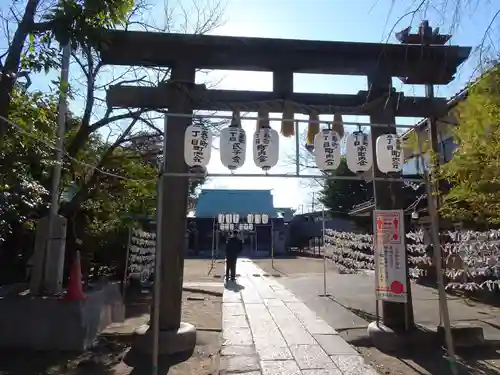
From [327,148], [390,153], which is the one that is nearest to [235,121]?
[327,148]

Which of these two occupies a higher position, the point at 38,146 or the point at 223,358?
the point at 38,146

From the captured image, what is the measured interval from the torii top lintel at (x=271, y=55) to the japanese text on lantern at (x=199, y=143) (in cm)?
159

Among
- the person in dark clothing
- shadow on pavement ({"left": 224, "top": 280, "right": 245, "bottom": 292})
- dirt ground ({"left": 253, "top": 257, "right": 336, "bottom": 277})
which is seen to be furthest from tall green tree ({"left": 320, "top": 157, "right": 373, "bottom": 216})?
shadow on pavement ({"left": 224, "top": 280, "right": 245, "bottom": 292})

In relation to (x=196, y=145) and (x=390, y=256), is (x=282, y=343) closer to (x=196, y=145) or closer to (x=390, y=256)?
(x=390, y=256)

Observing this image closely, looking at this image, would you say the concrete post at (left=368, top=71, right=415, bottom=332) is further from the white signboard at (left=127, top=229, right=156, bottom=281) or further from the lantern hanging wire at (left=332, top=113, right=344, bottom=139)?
the white signboard at (left=127, top=229, right=156, bottom=281)

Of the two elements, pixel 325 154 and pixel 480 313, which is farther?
pixel 480 313

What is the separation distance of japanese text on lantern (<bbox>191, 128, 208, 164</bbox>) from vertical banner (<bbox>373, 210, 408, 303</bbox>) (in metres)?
3.14

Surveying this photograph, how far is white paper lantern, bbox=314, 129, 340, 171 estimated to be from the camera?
704 centimetres

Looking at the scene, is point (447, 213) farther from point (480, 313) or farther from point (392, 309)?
point (392, 309)


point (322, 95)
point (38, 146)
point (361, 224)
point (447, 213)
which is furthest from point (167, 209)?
point (361, 224)

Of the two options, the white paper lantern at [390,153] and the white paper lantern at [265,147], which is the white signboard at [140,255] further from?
the white paper lantern at [390,153]

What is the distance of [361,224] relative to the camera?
26.4 metres

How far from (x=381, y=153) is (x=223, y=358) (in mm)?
4091

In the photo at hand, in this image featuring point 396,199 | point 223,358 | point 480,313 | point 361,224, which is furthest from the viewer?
point 361,224
